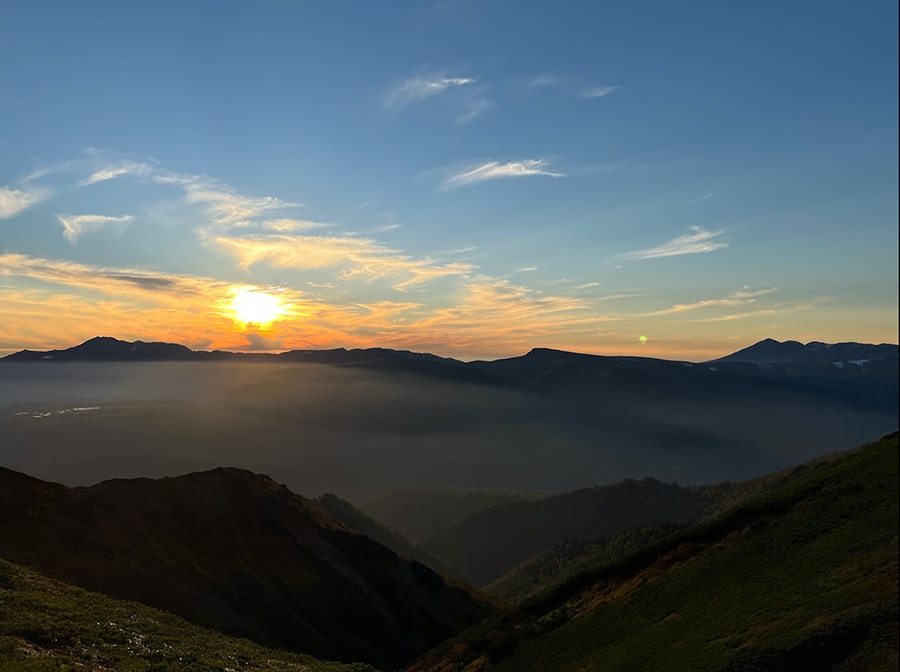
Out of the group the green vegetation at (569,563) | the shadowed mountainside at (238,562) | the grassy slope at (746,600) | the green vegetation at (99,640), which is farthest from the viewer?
the green vegetation at (569,563)

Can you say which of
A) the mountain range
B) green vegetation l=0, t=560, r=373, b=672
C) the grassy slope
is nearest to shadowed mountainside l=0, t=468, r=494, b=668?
the mountain range

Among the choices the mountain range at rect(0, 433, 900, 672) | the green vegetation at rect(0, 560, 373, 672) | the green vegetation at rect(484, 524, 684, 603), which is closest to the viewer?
the mountain range at rect(0, 433, 900, 672)

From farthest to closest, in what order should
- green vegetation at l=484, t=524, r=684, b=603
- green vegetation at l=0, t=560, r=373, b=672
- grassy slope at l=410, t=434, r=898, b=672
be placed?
green vegetation at l=484, t=524, r=684, b=603 < green vegetation at l=0, t=560, r=373, b=672 < grassy slope at l=410, t=434, r=898, b=672

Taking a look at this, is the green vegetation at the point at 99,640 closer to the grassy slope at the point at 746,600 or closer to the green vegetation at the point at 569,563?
the grassy slope at the point at 746,600

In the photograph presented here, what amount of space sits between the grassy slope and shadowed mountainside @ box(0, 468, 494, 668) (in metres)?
31.1

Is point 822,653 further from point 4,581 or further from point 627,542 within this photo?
point 627,542

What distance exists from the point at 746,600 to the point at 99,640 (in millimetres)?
42019

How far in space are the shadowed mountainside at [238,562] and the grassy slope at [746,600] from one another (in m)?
31.1

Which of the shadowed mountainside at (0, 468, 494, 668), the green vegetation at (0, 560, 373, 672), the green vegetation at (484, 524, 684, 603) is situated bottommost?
the green vegetation at (484, 524, 684, 603)

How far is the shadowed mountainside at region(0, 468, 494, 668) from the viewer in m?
63.5

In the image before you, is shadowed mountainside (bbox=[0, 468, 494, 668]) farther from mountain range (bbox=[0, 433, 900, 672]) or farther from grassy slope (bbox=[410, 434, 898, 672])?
grassy slope (bbox=[410, 434, 898, 672])

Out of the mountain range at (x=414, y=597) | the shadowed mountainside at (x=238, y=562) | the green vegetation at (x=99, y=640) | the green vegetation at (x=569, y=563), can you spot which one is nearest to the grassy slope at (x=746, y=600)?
the mountain range at (x=414, y=597)

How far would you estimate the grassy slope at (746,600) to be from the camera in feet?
79.7

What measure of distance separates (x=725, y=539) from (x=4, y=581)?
193 ft
